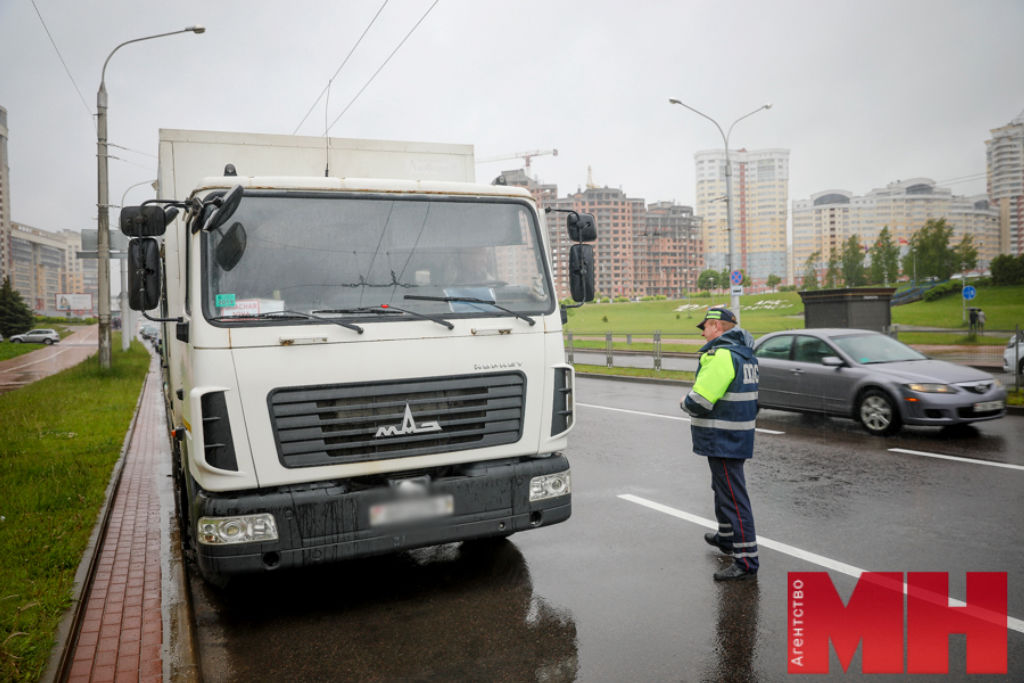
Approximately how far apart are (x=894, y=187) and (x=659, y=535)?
135909mm

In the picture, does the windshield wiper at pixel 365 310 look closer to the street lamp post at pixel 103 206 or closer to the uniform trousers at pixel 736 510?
the uniform trousers at pixel 736 510

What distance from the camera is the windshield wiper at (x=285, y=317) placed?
409 centimetres

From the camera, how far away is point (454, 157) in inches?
239

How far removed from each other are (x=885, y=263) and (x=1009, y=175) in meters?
14.9

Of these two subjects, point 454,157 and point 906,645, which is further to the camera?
point 454,157

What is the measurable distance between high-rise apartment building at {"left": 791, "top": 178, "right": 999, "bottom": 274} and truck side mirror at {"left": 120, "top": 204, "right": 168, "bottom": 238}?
90215mm

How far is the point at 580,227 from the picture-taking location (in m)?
5.38

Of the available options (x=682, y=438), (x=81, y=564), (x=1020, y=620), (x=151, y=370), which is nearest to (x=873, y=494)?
(x=1020, y=620)

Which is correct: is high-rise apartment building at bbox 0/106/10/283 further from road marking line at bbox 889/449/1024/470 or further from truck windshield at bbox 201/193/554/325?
road marking line at bbox 889/449/1024/470

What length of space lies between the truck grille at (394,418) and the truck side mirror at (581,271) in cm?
108

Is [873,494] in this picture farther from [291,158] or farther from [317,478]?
[291,158]

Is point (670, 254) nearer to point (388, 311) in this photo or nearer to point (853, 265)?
point (853, 265)

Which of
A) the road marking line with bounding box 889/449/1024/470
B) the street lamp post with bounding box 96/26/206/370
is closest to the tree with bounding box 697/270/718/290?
the street lamp post with bounding box 96/26/206/370

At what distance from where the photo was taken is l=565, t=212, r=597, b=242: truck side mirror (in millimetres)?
5363
